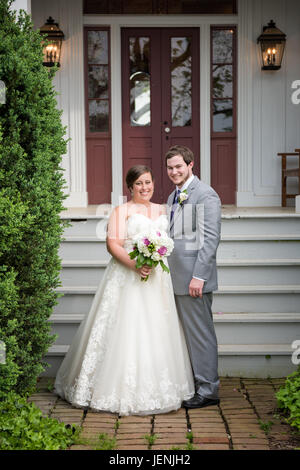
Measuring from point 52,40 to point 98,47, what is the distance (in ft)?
2.46

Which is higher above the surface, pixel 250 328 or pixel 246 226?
pixel 246 226

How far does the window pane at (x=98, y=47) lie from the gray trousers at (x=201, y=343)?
5.51 meters

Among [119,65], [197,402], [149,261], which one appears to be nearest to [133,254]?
[149,261]

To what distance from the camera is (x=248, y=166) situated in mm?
9195

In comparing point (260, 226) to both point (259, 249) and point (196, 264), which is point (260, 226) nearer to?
point (259, 249)

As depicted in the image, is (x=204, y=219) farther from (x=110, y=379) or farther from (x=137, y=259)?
(x=110, y=379)

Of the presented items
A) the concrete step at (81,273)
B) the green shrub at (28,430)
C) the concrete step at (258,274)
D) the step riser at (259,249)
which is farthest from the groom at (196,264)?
the step riser at (259,249)

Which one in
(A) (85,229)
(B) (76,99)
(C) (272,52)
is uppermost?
(C) (272,52)

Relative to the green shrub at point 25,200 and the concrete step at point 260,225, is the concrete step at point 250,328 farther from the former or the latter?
the concrete step at point 260,225

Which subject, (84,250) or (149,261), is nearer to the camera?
(149,261)

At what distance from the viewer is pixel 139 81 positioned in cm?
922
